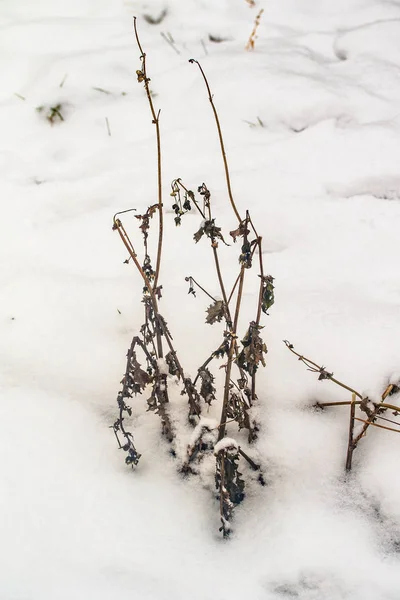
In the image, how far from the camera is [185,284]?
6.89 feet

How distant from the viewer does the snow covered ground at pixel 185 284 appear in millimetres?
1473

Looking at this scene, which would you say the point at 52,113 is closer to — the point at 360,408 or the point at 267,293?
the point at 267,293

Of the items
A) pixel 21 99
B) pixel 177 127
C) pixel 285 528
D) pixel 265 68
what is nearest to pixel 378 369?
pixel 285 528

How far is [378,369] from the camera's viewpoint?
1792 mm

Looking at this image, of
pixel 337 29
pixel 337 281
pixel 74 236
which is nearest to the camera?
pixel 337 281

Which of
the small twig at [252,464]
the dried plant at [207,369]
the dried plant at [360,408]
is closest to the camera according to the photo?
the dried plant at [207,369]

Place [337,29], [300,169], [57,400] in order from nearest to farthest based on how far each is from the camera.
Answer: [57,400]
[300,169]
[337,29]

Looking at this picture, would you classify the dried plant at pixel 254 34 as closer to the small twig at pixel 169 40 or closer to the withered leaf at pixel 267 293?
the small twig at pixel 169 40

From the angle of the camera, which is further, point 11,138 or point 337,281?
point 11,138

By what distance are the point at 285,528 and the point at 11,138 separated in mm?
2152

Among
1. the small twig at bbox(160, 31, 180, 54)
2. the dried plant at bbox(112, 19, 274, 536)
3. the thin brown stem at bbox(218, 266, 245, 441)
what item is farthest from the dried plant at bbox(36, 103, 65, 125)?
the thin brown stem at bbox(218, 266, 245, 441)

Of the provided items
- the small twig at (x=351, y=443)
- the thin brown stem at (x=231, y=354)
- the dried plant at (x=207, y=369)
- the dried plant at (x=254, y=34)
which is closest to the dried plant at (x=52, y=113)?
the dried plant at (x=254, y=34)

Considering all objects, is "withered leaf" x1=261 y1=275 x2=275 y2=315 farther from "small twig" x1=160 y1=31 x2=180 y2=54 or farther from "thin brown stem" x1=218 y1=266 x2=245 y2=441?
"small twig" x1=160 y1=31 x2=180 y2=54

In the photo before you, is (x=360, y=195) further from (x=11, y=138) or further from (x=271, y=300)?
(x=11, y=138)
